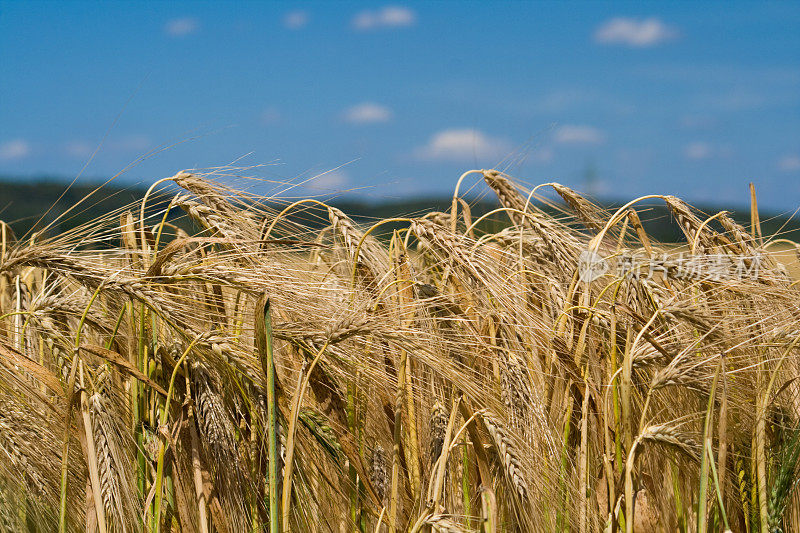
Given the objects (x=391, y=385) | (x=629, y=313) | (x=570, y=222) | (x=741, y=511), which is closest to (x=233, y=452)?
(x=391, y=385)

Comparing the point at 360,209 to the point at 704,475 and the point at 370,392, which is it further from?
the point at 704,475

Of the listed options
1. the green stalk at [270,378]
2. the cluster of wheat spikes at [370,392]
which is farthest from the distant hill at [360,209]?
the green stalk at [270,378]

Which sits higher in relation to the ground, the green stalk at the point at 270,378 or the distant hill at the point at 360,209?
the distant hill at the point at 360,209

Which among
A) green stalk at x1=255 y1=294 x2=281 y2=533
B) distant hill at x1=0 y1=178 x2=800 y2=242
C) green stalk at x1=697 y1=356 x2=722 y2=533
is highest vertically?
distant hill at x1=0 y1=178 x2=800 y2=242

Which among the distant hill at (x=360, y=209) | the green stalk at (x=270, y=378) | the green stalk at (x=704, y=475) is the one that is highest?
the distant hill at (x=360, y=209)

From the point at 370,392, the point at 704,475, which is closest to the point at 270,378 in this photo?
the point at 370,392

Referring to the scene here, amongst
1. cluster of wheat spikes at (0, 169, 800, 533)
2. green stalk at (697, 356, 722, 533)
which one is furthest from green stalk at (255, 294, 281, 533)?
green stalk at (697, 356, 722, 533)

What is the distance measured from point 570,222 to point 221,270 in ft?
4.31

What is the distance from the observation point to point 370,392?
189cm

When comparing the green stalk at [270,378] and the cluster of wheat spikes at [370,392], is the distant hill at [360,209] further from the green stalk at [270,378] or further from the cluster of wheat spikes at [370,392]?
the green stalk at [270,378]

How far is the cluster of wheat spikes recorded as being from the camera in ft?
5.07

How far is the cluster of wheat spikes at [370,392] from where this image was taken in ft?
5.07

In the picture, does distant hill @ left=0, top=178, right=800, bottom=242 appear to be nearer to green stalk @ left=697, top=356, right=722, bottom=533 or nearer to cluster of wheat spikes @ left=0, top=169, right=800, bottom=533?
cluster of wheat spikes @ left=0, top=169, right=800, bottom=533

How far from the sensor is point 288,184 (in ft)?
7.14
